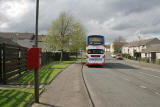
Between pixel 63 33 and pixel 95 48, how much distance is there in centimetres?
1275

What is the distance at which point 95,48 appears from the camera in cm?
1867

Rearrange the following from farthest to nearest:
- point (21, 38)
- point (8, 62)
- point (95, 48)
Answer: point (21, 38) → point (95, 48) → point (8, 62)

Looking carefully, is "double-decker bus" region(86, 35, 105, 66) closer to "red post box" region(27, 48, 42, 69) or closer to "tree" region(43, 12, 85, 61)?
"tree" region(43, 12, 85, 61)

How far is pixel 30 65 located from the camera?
4.92 meters

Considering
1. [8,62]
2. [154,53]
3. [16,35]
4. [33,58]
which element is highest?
[16,35]

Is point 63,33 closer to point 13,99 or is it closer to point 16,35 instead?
point 13,99

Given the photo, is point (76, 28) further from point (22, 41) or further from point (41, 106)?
point (22, 41)

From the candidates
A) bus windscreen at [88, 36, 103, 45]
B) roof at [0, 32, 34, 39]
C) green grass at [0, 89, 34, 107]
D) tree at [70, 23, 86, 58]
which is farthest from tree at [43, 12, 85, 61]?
roof at [0, 32, 34, 39]

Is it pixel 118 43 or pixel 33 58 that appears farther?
pixel 118 43

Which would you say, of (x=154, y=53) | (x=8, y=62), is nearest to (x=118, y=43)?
(x=154, y=53)

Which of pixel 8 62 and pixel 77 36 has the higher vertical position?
pixel 77 36

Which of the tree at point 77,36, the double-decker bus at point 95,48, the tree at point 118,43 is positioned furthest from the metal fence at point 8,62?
the tree at point 118,43

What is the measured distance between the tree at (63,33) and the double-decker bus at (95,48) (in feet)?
33.5

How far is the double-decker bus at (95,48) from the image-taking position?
18672 millimetres
